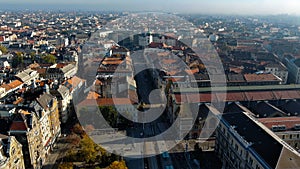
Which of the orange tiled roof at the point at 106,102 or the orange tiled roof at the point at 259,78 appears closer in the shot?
the orange tiled roof at the point at 106,102

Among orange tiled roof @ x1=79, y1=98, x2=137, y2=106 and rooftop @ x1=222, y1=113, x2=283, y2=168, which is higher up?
rooftop @ x1=222, y1=113, x2=283, y2=168

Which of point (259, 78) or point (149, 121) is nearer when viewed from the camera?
point (149, 121)

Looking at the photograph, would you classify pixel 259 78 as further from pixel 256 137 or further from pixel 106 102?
pixel 106 102

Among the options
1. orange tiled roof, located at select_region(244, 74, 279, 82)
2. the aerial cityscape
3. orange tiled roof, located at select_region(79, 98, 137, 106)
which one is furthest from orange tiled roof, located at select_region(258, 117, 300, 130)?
orange tiled roof, located at select_region(244, 74, 279, 82)

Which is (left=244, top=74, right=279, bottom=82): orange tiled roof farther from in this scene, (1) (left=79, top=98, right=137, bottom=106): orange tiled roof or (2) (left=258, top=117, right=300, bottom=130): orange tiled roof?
(1) (left=79, top=98, right=137, bottom=106): orange tiled roof

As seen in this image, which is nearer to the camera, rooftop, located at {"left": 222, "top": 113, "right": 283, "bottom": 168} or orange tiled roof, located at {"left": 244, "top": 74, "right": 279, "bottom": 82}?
rooftop, located at {"left": 222, "top": 113, "right": 283, "bottom": 168}

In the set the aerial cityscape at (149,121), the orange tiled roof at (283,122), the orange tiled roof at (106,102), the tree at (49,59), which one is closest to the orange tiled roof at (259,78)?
the aerial cityscape at (149,121)

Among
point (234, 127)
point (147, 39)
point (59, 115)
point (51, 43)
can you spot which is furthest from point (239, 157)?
point (51, 43)

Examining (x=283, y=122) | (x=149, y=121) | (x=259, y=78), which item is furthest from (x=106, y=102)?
(x=259, y=78)

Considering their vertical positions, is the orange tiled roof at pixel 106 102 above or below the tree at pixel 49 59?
below

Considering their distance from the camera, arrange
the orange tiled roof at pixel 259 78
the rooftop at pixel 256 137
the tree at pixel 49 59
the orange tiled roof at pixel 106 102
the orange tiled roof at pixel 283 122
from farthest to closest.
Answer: the tree at pixel 49 59, the orange tiled roof at pixel 259 78, the orange tiled roof at pixel 106 102, the orange tiled roof at pixel 283 122, the rooftop at pixel 256 137

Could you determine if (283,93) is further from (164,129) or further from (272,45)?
(272,45)

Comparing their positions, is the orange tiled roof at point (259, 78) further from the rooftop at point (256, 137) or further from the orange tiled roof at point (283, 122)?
the rooftop at point (256, 137)
